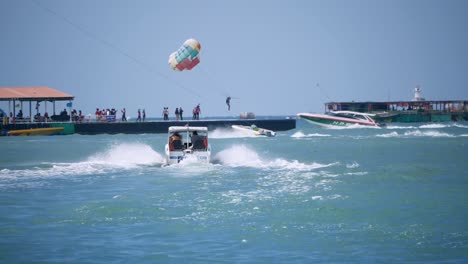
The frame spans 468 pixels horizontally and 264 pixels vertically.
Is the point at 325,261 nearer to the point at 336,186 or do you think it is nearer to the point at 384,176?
the point at 336,186

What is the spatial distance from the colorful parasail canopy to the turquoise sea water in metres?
29.4

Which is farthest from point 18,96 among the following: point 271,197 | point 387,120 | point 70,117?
point 387,120

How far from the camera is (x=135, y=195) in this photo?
22.6m

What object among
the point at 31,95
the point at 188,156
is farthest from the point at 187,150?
the point at 31,95

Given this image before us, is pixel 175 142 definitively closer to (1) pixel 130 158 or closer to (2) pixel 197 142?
(2) pixel 197 142

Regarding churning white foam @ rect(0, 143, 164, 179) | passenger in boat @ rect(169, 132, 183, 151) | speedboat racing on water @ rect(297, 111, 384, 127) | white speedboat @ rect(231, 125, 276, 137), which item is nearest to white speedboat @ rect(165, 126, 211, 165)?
passenger in boat @ rect(169, 132, 183, 151)

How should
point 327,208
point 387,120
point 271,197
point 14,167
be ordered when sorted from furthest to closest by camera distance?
1. point 387,120
2. point 14,167
3. point 271,197
4. point 327,208

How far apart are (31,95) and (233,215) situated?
59.9m

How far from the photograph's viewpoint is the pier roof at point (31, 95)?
73.0 metres

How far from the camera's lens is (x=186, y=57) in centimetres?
6062

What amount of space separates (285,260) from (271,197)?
818 centimetres

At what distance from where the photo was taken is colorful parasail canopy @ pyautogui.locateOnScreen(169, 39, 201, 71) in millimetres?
60750

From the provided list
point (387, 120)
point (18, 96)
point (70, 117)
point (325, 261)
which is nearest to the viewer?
point (325, 261)

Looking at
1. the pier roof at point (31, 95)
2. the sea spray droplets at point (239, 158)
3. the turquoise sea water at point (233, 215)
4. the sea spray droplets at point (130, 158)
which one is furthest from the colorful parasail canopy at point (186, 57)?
the turquoise sea water at point (233, 215)
